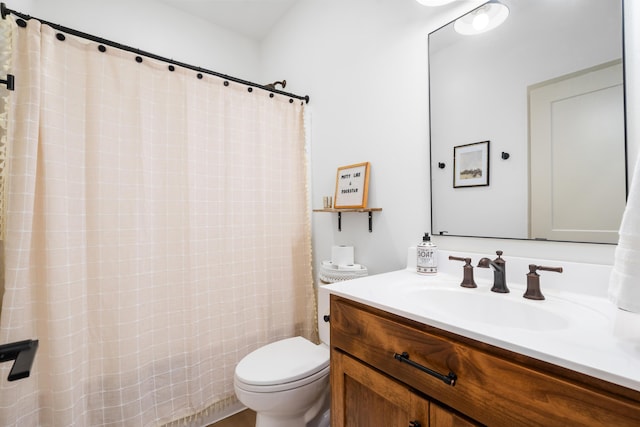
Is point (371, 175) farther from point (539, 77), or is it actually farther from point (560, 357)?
point (560, 357)

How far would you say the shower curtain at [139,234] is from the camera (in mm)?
1163

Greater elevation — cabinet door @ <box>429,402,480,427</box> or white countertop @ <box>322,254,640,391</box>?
white countertop @ <box>322,254,640,391</box>

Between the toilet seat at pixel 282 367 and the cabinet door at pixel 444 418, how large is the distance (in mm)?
646

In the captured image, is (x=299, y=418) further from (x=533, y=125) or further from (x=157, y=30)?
(x=157, y=30)

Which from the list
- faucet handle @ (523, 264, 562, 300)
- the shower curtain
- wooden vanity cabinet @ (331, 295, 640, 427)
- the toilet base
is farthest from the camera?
the toilet base

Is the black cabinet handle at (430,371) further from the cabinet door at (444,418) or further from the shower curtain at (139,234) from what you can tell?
the shower curtain at (139,234)

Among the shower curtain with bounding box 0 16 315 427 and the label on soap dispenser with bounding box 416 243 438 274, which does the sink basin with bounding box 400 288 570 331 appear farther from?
the shower curtain with bounding box 0 16 315 427

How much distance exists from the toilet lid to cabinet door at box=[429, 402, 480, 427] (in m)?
0.65

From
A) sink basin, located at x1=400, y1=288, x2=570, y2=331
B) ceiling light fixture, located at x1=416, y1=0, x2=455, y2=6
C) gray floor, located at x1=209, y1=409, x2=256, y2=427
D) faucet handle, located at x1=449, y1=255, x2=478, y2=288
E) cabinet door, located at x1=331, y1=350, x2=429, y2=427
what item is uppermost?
ceiling light fixture, located at x1=416, y1=0, x2=455, y2=6

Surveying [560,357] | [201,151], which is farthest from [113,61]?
[560,357]

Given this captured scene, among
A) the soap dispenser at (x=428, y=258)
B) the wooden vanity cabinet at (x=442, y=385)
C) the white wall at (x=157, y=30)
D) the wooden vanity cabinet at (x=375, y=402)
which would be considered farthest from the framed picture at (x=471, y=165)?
the white wall at (x=157, y=30)

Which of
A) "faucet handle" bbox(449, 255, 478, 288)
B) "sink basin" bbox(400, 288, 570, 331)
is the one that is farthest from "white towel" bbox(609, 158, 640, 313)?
"faucet handle" bbox(449, 255, 478, 288)

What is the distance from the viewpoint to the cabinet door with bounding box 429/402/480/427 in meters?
0.67

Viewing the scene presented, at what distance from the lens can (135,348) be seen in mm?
1385
